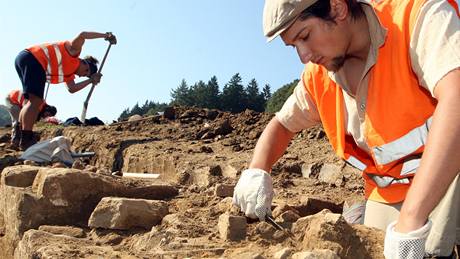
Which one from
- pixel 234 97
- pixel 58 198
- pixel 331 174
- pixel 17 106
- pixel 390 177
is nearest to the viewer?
pixel 390 177

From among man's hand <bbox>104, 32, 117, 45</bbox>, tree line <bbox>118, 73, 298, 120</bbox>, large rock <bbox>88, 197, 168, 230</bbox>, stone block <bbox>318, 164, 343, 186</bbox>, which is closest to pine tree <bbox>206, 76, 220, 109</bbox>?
tree line <bbox>118, 73, 298, 120</bbox>

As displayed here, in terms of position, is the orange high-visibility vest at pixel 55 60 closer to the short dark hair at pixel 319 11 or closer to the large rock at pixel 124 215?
the large rock at pixel 124 215

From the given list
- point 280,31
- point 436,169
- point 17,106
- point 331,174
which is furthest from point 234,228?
point 17,106

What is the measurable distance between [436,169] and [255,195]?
3.46 ft

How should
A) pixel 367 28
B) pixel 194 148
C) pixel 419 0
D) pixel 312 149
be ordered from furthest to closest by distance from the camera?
pixel 194 148 < pixel 312 149 < pixel 367 28 < pixel 419 0

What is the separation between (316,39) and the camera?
85.3 inches

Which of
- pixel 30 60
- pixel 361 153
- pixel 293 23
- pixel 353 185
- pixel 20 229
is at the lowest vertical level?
pixel 353 185

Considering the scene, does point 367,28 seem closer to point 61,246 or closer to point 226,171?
point 61,246

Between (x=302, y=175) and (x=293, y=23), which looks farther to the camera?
(x=302, y=175)

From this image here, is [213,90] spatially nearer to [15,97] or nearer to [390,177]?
[15,97]

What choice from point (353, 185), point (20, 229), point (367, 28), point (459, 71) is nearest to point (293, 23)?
point (367, 28)

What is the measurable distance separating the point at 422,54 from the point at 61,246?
5.82ft

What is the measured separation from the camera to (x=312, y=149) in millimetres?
6105

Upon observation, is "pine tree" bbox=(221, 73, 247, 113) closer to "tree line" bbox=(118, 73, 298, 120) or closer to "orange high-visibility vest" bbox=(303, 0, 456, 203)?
"tree line" bbox=(118, 73, 298, 120)
